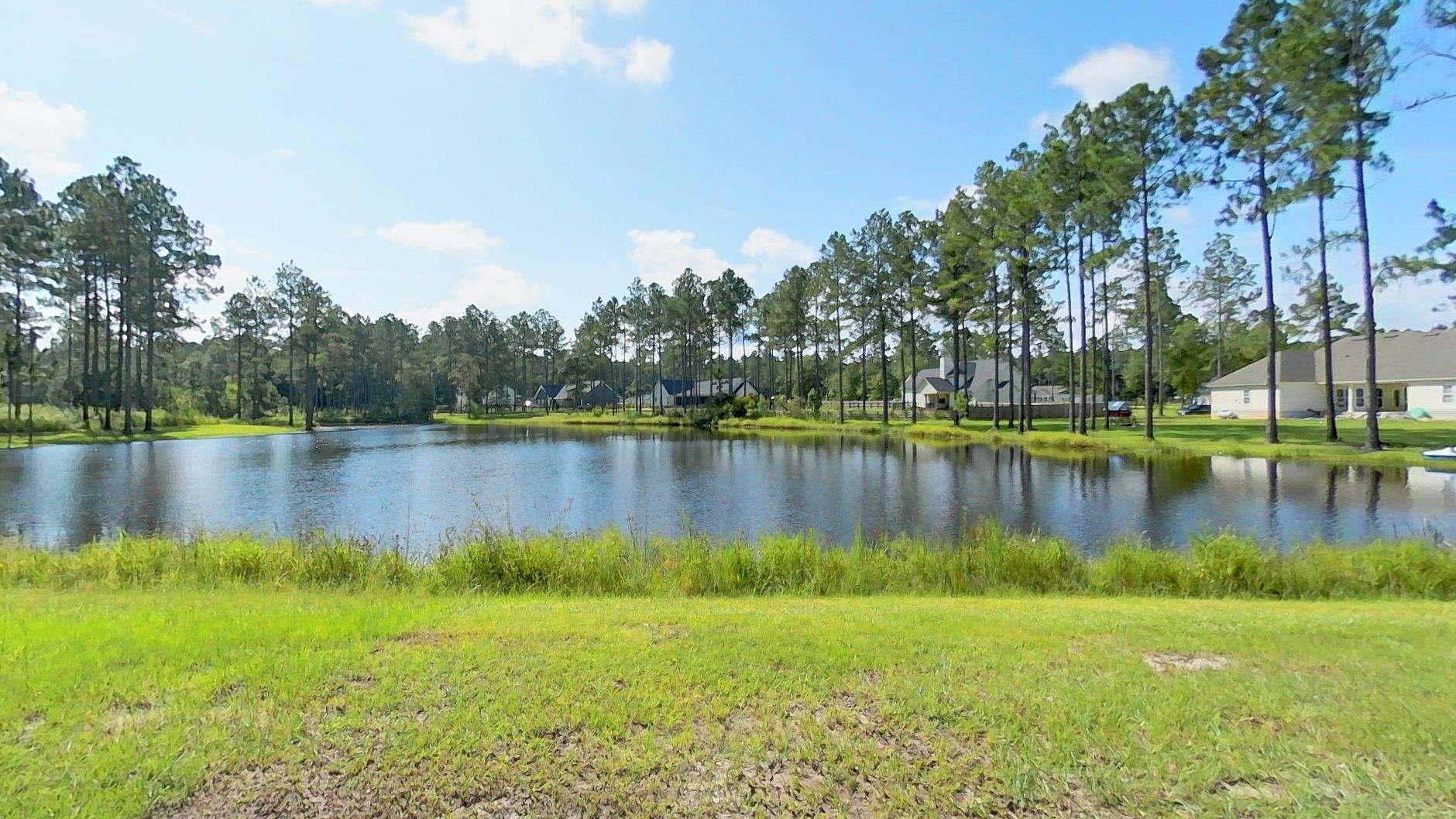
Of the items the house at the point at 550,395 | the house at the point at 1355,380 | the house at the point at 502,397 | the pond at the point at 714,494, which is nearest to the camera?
the pond at the point at 714,494

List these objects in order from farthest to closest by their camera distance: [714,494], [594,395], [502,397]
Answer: [502,397], [594,395], [714,494]

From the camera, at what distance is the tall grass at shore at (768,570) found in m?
8.08

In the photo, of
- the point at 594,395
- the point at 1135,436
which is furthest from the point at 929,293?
the point at 594,395

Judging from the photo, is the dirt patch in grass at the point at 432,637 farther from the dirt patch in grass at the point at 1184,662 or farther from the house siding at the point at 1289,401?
the house siding at the point at 1289,401

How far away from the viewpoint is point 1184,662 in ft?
14.2

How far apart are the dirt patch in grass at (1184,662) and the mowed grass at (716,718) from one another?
21mm

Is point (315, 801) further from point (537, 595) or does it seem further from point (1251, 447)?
point (1251, 447)

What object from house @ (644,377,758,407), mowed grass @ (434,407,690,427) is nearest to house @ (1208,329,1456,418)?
mowed grass @ (434,407,690,427)

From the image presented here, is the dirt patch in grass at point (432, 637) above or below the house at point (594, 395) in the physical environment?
below

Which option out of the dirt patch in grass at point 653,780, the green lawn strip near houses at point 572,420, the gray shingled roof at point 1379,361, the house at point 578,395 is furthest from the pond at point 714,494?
the house at point 578,395

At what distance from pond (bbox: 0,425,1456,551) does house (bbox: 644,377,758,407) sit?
44.8m

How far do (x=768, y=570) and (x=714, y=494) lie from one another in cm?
984

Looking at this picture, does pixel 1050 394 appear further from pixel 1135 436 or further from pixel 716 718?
pixel 716 718

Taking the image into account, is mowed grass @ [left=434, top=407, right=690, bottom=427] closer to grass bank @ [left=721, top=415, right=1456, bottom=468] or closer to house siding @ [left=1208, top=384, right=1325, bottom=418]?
grass bank @ [left=721, top=415, right=1456, bottom=468]
